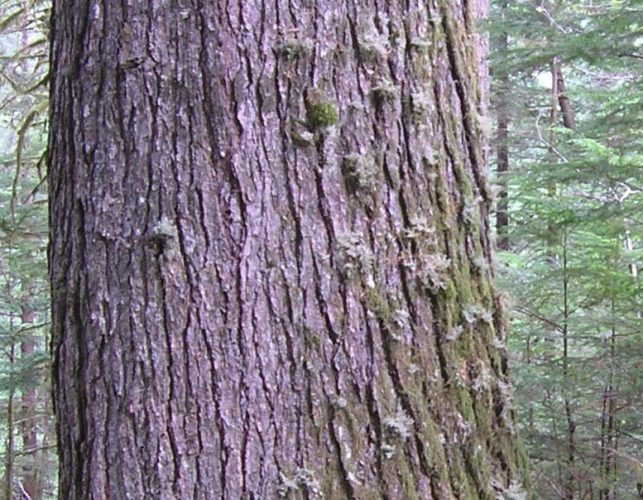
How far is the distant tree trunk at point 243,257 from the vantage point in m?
1.30

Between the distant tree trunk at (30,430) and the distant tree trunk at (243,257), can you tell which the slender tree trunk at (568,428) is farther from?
the distant tree trunk at (30,430)

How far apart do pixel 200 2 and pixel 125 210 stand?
0.43 metres

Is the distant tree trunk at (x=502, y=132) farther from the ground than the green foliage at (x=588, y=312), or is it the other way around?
the distant tree trunk at (x=502, y=132)

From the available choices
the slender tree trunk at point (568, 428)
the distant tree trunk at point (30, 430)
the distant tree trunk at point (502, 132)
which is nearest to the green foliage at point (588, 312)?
the slender tree trunk at point (568, 428)

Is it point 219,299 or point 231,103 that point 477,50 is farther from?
point 219,299

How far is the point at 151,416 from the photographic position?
130 cm

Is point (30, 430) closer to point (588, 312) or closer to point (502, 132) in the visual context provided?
point (588, 312)

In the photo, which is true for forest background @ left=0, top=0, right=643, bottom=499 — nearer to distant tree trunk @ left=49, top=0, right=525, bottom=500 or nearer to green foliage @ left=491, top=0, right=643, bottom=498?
green foliage @ left=491, top=0, right=643, bottom=498

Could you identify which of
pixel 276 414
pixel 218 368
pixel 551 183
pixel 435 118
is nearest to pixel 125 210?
pixel 218 368

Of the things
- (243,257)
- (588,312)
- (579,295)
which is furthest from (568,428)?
(243,257)

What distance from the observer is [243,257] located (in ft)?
4.30

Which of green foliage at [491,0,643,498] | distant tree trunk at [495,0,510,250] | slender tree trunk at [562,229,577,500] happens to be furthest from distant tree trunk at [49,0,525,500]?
distant tree trunk at [495,0,510,250]

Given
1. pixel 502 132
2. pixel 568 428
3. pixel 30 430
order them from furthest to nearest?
1. pixel 502 132
2. pixel 30 430
3. pixel 568 428

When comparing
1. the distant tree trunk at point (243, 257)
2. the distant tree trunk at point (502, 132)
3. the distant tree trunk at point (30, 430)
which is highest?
the distant tree trunk at point (502, 132)
